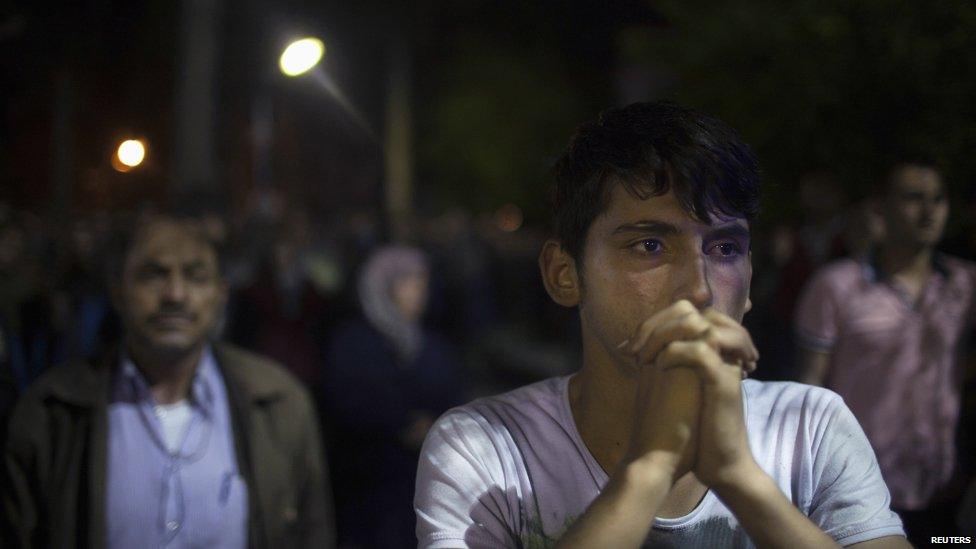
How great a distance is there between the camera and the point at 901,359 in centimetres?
372

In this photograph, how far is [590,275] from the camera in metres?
1.72

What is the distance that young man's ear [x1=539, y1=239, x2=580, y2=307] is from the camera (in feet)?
5.95

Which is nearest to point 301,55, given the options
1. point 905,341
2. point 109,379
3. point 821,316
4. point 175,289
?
point 175,289

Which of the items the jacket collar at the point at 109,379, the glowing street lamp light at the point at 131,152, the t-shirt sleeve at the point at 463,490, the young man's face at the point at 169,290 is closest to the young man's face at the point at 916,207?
the jacket collar at the point at 109,379

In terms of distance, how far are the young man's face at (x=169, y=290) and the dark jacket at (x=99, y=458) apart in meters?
0.15

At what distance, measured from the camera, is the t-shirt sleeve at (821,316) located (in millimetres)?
3920

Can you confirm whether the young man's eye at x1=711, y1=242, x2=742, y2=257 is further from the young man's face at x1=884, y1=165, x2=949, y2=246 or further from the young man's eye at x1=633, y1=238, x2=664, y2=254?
the young man's face at x1=884, y1=165, x2=949, y2=246

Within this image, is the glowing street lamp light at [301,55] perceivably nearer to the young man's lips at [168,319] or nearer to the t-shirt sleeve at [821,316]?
the young man's lips at [168,319]

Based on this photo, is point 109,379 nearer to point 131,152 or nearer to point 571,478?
point 131,152

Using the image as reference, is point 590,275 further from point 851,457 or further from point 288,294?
point 288,294

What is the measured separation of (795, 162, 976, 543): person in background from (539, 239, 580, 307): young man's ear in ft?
7.25

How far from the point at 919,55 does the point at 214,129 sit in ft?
19.4

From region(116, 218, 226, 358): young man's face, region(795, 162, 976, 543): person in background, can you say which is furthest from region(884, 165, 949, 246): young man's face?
region(116, 218, 226, 358): young man's face

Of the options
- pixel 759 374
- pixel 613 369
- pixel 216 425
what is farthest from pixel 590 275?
pixel 759 374
